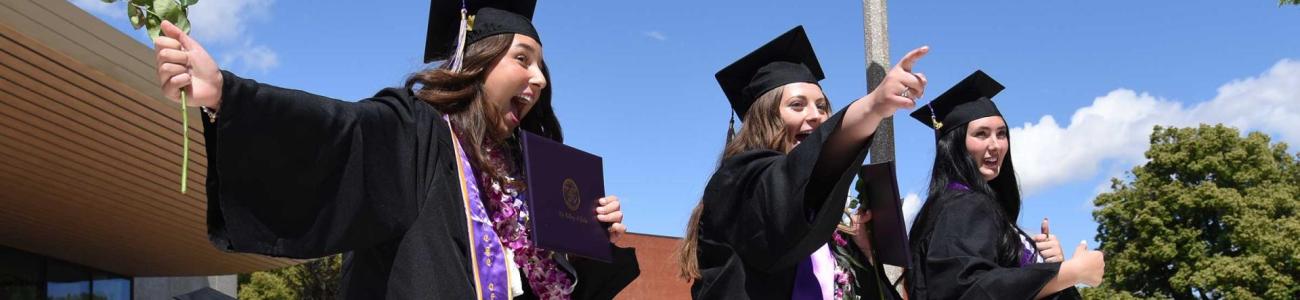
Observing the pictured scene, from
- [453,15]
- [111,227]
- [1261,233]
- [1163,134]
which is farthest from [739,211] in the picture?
[1163,134]

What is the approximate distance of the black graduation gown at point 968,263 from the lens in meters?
4.30

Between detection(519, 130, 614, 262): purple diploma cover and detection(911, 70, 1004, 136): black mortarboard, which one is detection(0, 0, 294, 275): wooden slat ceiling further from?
detection(519, 130, 614, 262): purple diploma cover

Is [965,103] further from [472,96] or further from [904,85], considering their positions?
[472,96]

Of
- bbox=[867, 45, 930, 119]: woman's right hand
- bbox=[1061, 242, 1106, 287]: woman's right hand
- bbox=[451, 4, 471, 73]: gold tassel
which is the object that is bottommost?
bbox=[1061, 242, 1106, 287]: woman's right hand

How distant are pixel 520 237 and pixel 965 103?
2.75 m

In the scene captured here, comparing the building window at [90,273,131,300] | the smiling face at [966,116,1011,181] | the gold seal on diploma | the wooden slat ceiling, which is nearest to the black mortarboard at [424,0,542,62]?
the gold seal on diploma

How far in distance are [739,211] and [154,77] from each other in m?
8.32

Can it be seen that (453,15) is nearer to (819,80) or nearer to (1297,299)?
(819,80)

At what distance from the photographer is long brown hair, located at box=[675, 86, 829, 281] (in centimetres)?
394

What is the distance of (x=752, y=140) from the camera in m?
4.11

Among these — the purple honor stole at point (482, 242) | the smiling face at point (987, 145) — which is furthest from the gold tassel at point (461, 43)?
the smiling face at point (987, 145)

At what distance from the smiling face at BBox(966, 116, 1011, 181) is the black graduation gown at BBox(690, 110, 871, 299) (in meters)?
1.74

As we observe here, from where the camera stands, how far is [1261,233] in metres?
29.0

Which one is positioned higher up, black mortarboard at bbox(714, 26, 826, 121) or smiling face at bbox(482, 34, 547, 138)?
black mortarboard at bbox(714, 26, 826, 121)
